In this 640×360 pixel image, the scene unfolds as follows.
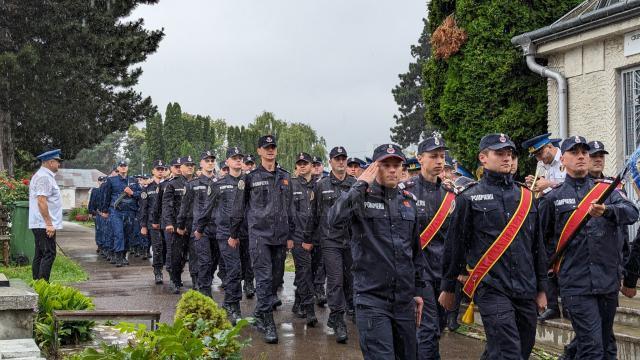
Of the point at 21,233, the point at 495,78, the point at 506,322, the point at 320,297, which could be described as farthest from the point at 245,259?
the point at 21,233

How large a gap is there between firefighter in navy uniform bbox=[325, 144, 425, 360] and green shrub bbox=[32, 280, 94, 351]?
2973mm

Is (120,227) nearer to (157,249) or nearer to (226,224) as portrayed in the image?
(157,249)

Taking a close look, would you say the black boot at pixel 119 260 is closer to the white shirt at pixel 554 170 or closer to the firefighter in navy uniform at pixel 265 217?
the firefighter in navy uniform at pixel 265 217

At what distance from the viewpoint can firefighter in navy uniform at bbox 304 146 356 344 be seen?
26.6 ft

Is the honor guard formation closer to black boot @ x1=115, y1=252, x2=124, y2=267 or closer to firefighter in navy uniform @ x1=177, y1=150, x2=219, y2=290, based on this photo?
firefighter in navy uniform @ x1=177, y1=150, x2=219, y2=290

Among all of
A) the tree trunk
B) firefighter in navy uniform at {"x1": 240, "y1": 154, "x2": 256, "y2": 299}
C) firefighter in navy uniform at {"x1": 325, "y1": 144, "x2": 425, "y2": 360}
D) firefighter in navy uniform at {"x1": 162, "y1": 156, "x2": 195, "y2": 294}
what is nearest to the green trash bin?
firefighter in navy uniform at {"x1": 162, "y1": 156, "x2": 195, "y2": 294}

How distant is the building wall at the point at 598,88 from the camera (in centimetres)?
1135

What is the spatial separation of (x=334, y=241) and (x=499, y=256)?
3.34 meters

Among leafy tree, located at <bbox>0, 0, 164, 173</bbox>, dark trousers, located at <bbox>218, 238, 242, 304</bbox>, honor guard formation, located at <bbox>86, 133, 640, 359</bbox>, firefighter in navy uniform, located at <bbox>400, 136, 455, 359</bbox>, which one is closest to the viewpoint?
honor guard formation, located at <bbox>86, 133, 640, 359</bbox>

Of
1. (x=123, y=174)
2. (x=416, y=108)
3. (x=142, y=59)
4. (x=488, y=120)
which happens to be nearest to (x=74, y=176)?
(x=416, y=108)

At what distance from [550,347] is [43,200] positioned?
22.9 feet

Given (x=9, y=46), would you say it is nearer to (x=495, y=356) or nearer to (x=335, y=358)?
(x=335, y=358)

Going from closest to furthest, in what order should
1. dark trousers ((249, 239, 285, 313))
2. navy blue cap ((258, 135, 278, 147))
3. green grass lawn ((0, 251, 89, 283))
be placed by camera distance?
1. dark trousers ((249, 239, 285, 313))
2. navy blue cap ((258, 135, 278, 147))
3. green grass lawn ((0, 251, 89, 283))

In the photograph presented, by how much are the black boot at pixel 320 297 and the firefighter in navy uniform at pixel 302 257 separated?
1.81ft
